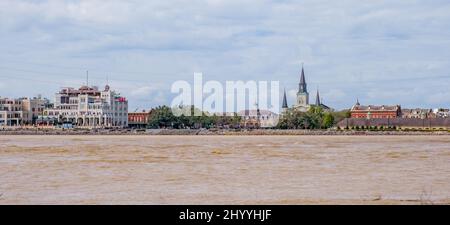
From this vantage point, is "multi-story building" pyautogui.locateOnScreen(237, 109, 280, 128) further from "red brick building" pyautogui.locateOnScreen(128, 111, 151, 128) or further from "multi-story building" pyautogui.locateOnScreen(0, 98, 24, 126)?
"multi-story building" pyautogui.locateOnScreen(0, 98, 24, 126)

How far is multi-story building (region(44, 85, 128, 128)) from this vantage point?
16950cm

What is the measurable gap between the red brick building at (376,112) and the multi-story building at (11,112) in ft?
243

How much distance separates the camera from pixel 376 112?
579 feet

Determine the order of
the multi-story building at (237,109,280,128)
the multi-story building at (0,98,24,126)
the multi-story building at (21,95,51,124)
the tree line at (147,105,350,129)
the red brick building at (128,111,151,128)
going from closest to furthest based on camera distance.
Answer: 1. the tree line at (147,105,350,129)
2. the multi-story building at (0,98,24,126)
3. the multi-story building at (21,95,51,124)
4. the red brick building at (128,111,151,128)
5. the multi-story building at (237,109,280,128)

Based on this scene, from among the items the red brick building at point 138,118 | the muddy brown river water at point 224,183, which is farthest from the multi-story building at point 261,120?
the muddy brown river water at point 224,183

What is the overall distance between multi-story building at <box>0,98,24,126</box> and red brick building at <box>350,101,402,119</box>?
74.0m

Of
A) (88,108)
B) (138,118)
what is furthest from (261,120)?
(88,108)

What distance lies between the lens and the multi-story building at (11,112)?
552 feet

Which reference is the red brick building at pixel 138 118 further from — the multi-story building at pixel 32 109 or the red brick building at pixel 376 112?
the red brick building at pixel 376 112

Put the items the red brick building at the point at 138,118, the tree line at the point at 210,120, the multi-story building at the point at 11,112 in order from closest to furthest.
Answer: the tree line at the point at 210,120
the multi-story building at the point at 11,112
the red brick building at the point at 138,118

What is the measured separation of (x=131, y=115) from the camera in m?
190

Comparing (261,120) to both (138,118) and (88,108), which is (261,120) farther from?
(88,108)

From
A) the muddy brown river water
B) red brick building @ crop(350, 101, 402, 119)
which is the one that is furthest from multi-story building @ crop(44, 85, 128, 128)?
the muddy brown river water
